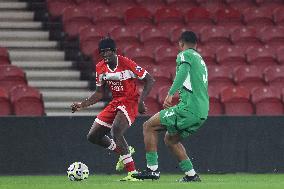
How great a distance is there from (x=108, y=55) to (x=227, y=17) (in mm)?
8768

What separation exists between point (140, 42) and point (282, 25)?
351cm

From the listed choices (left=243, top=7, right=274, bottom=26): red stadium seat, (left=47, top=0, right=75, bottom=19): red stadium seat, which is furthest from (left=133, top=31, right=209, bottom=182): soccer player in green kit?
(left=243, top=7, right=274, bottom=26): red stadium seat

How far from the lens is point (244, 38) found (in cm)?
2002

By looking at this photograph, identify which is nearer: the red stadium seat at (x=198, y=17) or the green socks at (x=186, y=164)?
the green socks at (x=186, y=164)

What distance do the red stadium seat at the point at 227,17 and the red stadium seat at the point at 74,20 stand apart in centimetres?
292

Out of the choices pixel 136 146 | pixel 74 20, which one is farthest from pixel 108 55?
pixel 74 20

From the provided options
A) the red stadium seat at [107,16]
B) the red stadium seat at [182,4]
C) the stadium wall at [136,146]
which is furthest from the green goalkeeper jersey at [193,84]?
the red stadium seat at [182,4]

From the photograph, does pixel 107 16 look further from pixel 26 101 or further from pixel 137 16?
pixel 26 101

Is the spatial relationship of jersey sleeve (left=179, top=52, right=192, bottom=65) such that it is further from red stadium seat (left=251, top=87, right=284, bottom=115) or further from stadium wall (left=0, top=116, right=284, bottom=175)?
red stadium seat (left=251, top=87, right=284, bottom=115)

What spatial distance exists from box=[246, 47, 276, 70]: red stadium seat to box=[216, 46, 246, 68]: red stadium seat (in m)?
0.14

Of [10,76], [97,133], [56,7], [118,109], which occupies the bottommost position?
[97,133]

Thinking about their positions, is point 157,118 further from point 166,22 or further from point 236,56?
point 166,22

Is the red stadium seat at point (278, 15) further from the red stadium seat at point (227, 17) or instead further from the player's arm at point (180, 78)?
the player's arm at point (180, 78)

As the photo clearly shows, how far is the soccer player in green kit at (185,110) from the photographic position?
11.6 meters
